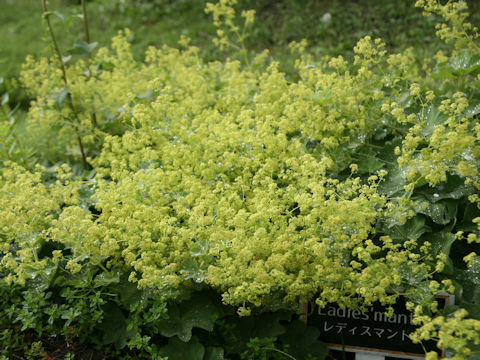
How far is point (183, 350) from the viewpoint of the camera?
6.88 ft

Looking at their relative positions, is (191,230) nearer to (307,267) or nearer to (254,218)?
(254,218)

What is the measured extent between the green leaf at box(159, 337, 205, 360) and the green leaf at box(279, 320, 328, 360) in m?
0.40

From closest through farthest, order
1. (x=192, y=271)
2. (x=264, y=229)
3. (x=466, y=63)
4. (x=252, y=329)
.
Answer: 1. (x=264, y=229)
2. (x=192, y=271)
3. (x=252, y=329)
4. (x=466, y=63)

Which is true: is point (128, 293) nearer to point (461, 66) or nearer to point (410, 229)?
point (410, 229)

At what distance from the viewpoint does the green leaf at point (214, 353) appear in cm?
206

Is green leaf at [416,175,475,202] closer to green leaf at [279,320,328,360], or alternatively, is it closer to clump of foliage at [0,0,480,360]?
clump of foliage at [0,0,480,360]

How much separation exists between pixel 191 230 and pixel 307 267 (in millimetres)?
514

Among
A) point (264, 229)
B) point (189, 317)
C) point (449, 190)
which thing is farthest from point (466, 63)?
point (189, 317)

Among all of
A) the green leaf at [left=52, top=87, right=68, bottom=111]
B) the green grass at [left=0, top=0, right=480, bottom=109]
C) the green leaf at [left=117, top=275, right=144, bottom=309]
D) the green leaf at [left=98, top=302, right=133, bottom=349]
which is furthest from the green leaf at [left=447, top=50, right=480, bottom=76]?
the green leaf at [left=52, top=87, right=68, bottom=111]

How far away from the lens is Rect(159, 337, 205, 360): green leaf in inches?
81.1

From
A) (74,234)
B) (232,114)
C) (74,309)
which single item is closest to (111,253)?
→ (74,234)

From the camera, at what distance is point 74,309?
2170mm

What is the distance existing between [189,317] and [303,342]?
1.75ft

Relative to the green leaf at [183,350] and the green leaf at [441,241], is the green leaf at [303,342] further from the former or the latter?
the green leaf at [441,241]
